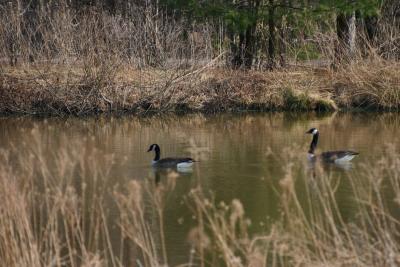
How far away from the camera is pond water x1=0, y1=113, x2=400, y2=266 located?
1155 centimetres

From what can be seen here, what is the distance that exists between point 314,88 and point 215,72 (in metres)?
2.80

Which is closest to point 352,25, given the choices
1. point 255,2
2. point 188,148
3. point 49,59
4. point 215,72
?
point 255,2

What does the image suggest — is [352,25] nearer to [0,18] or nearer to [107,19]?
[107,19]

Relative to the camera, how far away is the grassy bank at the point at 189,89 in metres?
23.5

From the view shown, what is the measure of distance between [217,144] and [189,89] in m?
6.56

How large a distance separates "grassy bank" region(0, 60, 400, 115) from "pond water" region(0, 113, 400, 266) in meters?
0.84

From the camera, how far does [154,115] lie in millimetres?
23609

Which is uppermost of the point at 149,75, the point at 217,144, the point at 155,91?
the point at 149,75

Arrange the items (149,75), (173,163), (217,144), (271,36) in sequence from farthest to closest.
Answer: (271,36) → (149,75) → (217,144) → (173,163)

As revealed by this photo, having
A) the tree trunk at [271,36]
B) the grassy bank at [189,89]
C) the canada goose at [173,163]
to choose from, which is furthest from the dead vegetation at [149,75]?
the canada goose at [173,163]

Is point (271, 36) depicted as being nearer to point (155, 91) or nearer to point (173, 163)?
point (155, 91)

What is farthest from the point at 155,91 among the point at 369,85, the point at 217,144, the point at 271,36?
the point at 217,144

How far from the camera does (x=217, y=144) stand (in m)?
17.9

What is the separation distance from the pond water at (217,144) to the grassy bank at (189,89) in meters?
0.84
